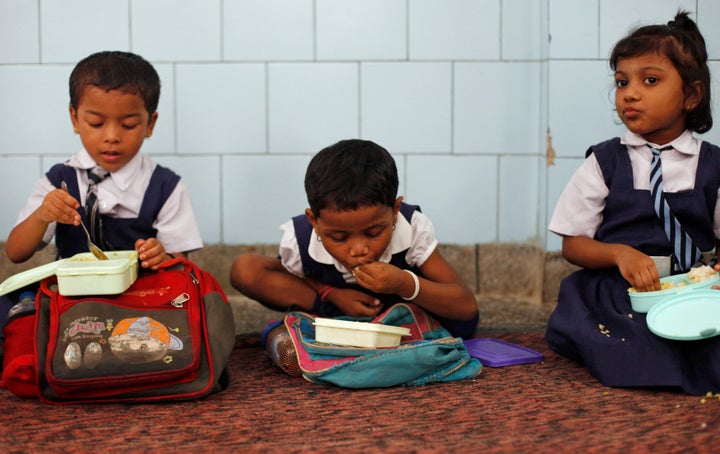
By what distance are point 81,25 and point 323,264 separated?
3.85ft

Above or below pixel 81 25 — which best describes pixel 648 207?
below

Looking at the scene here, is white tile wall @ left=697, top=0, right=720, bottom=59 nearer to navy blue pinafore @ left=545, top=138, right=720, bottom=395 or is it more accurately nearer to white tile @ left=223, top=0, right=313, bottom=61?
navy blue pinafore @ left=545, top=138, right=720, bottom=395

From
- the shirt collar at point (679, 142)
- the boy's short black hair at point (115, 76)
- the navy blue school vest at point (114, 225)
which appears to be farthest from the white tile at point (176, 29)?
the shirt collar at point (679, 142)

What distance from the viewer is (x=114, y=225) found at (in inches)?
82.6

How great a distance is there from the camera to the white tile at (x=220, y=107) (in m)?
2.60

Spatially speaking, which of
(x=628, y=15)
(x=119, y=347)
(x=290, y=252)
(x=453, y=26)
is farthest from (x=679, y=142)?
(x=119, y=347)

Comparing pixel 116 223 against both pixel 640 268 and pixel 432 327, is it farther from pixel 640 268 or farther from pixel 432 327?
pixel 640 268

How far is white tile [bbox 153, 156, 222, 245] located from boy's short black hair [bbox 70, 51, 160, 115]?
51 centimetres

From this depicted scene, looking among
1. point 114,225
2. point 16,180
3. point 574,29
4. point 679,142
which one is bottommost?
point 114,225

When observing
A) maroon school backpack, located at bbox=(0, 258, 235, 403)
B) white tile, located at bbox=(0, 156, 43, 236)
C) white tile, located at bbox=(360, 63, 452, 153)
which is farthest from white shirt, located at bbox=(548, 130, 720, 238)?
white tile, located at bbox=(0, 156, 43, 236)

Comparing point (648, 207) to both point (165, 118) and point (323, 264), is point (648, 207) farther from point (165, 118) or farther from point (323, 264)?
point (165, 118)

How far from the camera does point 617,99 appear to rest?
202 cm

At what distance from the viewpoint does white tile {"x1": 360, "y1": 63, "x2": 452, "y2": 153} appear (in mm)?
2609

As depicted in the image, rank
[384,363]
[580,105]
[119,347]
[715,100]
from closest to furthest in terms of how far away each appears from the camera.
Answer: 1. [119,347]
2. [384,363]
3. [715,100]
4. [580,105]
